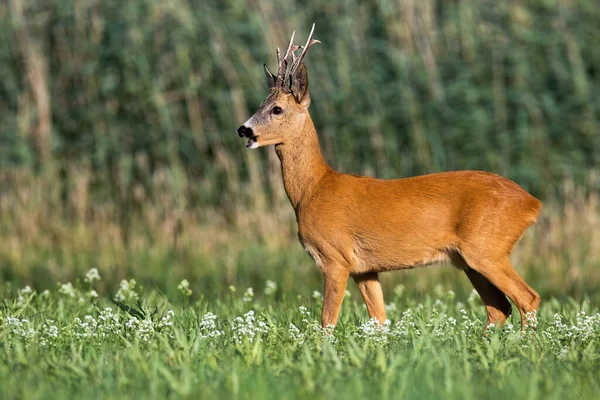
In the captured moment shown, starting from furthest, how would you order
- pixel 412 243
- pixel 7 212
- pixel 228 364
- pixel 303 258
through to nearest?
pixel 7 212, pixel 303 258, pixel 412 243, pixel 228 364

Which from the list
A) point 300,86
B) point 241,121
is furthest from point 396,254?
point 241,121

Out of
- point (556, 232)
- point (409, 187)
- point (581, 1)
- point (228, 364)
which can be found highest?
point (581, 1)

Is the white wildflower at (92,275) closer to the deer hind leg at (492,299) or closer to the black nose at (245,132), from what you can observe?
the black nose at (245,132)

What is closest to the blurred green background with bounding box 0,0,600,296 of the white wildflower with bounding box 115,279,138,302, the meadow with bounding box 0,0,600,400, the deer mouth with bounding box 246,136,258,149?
the meadow with bounding box 0,0,600,400

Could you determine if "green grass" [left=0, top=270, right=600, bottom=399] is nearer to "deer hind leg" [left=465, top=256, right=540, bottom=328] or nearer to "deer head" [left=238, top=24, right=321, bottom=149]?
"deer hind leg" [left=465, top=256, right=540, bottom=328]

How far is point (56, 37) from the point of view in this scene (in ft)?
42.4

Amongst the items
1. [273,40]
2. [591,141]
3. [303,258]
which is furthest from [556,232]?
[273,40]

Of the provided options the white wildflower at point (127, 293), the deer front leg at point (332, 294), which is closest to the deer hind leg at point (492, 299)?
the deer front leg at point (332, 294)

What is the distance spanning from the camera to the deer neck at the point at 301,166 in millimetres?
7422

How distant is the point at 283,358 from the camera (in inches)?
231

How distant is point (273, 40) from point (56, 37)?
8.56ft

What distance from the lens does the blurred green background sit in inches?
478

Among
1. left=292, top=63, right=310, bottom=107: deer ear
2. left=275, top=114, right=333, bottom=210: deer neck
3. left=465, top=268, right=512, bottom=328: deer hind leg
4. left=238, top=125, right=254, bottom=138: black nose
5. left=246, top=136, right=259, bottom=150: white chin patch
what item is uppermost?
left=292, top=63, right=310, bottom=107: deer ear

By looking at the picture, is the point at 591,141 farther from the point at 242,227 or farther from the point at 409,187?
the point at 409,187
